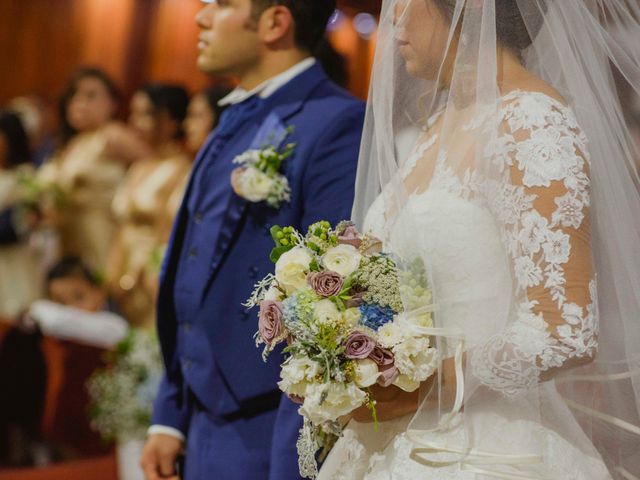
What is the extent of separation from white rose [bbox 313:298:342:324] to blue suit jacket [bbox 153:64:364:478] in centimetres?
65

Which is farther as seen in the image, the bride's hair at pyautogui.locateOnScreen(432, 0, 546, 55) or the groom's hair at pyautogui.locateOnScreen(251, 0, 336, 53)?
the groom's hair at pyautogui.locateOnScreen(251, 0, 336, 53)

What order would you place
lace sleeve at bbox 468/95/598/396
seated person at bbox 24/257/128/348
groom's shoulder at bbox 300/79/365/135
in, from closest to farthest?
1. lace sleeve at bbox 468/95/598/396
2. groom's shoulder at bbox 300/79/365/135
3. seated person at bbox 24/257/128/348

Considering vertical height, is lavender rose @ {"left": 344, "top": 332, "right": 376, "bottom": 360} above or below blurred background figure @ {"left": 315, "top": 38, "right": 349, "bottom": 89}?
above

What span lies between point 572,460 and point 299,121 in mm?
1133

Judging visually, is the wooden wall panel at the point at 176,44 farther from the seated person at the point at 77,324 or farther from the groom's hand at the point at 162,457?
the groom's hand at the point at 162,457

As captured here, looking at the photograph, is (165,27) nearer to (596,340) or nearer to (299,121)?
(299,121)

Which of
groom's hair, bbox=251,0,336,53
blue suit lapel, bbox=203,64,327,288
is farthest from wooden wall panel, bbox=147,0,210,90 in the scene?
blue suit lapel, bbox=203,64,327,288

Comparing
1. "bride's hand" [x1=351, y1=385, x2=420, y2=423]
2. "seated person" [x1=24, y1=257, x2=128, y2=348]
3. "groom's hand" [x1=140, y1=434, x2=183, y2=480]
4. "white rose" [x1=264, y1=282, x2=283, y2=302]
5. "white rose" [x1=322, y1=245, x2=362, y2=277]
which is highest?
"white rose" [x1=322, y1=245, x2=362, y2=277]

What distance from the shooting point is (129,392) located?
458cm

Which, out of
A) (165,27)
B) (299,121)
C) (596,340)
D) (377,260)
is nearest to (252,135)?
(299,121)

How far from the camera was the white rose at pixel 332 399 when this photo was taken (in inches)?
72.9

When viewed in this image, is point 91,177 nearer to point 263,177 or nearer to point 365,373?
point 263,177

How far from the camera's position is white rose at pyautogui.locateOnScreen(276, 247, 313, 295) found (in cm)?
195

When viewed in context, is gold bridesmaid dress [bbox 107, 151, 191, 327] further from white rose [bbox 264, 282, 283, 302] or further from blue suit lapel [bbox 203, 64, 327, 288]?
white rose [bbox 264, 282, 283, 302]
